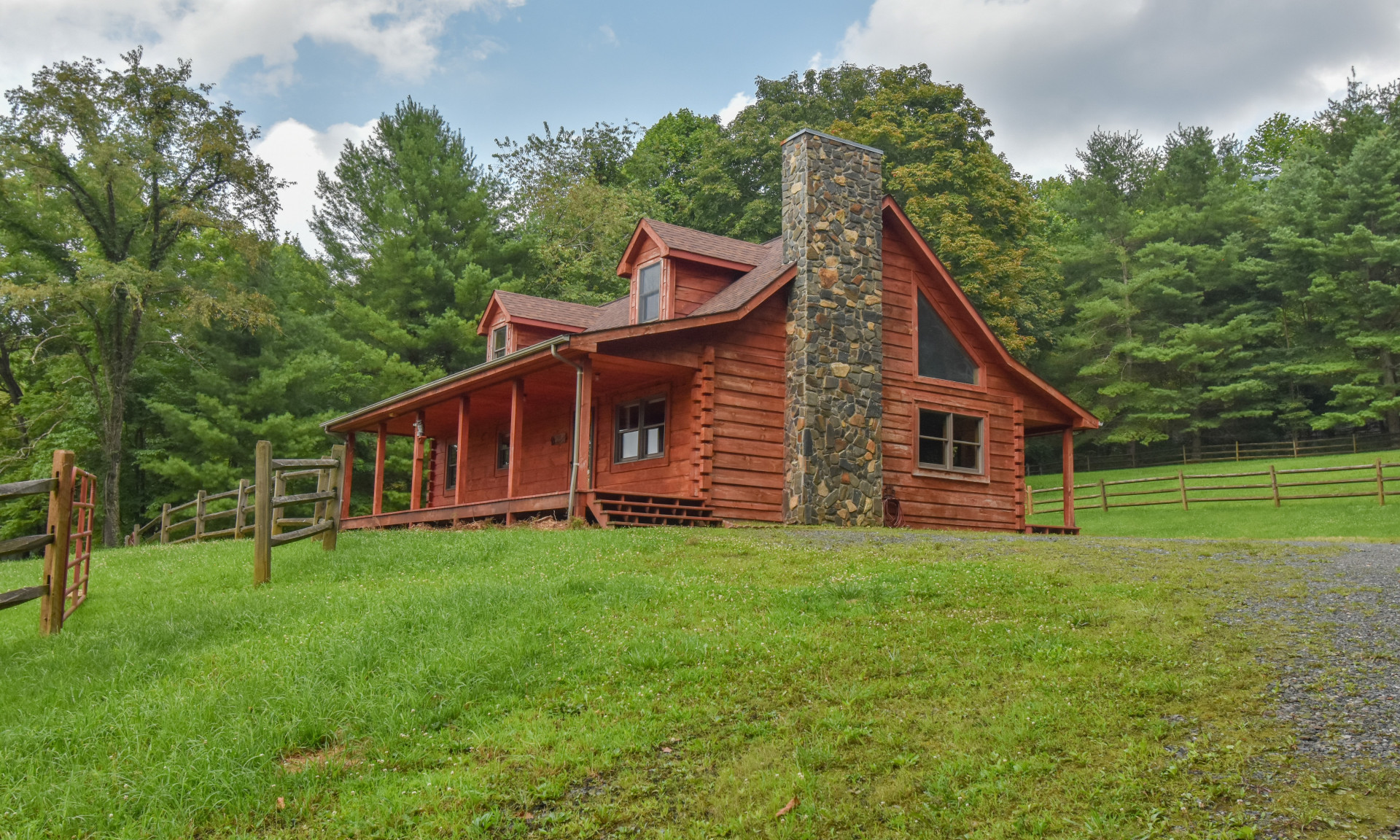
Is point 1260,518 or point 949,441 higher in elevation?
point 949,441

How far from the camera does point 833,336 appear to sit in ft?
63.2

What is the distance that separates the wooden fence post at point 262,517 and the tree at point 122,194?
679 inches

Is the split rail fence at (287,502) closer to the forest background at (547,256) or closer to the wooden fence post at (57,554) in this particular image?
the wooden fence post at (57,554)

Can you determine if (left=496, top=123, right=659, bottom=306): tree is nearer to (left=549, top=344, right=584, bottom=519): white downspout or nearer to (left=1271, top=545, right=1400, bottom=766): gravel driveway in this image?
(left=549, top=344, right=584, bottom=519): white downspout

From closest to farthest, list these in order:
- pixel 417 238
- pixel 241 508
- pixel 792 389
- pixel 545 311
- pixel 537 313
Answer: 1. pixel 792 389
2. pixel 241 508
3. pixel 537 313
4. pixel 545 311
5. pixel 417 238

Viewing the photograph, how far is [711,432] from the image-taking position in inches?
723

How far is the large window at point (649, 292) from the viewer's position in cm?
2172

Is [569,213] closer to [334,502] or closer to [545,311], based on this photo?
[545,311]

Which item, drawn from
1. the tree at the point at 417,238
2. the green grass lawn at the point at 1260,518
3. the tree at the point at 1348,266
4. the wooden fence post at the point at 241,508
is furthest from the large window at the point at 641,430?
the tree at the point at 1348,266

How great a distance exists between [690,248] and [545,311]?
6908 mm

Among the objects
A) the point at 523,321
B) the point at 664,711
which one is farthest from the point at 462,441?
the point at 664,711

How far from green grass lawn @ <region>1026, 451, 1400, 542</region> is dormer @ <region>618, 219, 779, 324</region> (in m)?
12.6

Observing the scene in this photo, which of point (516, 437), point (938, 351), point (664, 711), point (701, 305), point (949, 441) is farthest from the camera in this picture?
point (701, 305)

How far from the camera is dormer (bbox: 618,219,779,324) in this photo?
2123 centimetres
